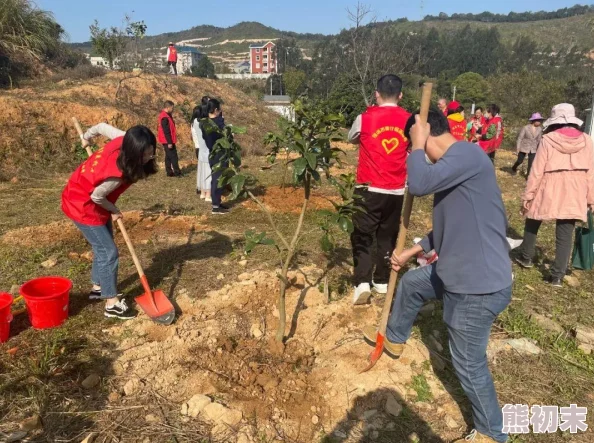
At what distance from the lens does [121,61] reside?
1594 centimetres

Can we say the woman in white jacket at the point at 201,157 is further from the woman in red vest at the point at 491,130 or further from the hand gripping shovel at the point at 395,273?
the woman in red vest at the point at 491,130

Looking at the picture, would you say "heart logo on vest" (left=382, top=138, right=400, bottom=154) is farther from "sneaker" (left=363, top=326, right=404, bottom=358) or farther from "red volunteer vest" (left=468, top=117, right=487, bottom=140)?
"red volunteer vest" (left=468, top=117, right=487, bottom=140)

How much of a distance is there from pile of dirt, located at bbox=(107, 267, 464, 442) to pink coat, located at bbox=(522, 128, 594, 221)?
2.10m

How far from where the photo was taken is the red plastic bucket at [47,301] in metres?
3.13

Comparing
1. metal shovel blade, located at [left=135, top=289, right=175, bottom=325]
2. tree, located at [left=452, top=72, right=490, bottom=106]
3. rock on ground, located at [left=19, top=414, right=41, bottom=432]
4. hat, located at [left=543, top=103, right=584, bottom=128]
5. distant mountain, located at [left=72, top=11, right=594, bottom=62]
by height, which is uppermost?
distant mountain, located at [left=72, top=11, right=594, bottom=62]

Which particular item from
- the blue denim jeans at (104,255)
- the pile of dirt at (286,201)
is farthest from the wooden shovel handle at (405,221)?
the pile of dirt at (286,201)

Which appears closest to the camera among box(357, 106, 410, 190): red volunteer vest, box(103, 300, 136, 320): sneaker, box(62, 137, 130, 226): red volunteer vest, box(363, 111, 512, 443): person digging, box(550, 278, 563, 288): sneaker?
box(363, 111, 512, 443): person digging

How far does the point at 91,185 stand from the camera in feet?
10.3

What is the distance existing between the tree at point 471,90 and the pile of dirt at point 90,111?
36.1 meters

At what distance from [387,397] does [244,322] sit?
130cm

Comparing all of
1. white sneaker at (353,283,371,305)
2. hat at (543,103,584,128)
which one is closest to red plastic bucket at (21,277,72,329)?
white sneaker at (353,283,371,305)

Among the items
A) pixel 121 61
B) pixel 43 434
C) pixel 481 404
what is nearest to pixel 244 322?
pixel 43 434

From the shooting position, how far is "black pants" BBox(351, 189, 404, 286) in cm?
347

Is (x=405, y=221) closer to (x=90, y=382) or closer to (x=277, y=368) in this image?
(x=277, y=368)
